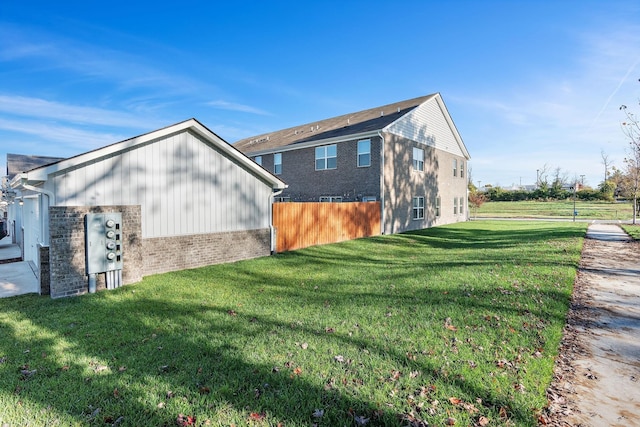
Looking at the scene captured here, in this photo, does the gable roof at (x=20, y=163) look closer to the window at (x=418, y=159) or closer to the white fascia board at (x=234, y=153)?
the white fascia board at (x=234, y=153)

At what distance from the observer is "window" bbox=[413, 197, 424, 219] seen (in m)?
21.3

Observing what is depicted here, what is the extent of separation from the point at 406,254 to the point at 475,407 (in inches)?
371

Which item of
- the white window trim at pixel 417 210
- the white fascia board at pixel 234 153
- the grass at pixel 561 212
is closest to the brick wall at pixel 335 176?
the white window trim at pixel 417 210

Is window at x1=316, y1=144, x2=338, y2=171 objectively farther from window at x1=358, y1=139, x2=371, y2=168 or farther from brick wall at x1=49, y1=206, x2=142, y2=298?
brick wall at x1=49, y1=206, x2=142, y2=298

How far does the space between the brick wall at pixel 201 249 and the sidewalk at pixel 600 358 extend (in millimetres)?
8539

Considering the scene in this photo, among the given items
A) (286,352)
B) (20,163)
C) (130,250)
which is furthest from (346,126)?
(286,352)

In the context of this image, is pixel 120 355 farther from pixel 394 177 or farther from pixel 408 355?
pixel 394 177

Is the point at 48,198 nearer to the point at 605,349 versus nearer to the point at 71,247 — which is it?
the point at 71,247

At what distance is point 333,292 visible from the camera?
274 inches

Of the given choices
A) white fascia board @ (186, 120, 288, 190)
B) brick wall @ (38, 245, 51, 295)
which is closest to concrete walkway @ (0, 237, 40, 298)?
brick wall @ (38, 245, 51, 295)

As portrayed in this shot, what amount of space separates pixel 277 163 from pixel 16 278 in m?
17.0

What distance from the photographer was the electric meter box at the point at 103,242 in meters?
6.82

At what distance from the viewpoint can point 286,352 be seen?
13.4 feet

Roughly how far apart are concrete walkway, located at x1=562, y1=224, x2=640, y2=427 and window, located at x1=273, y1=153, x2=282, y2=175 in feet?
60.6
